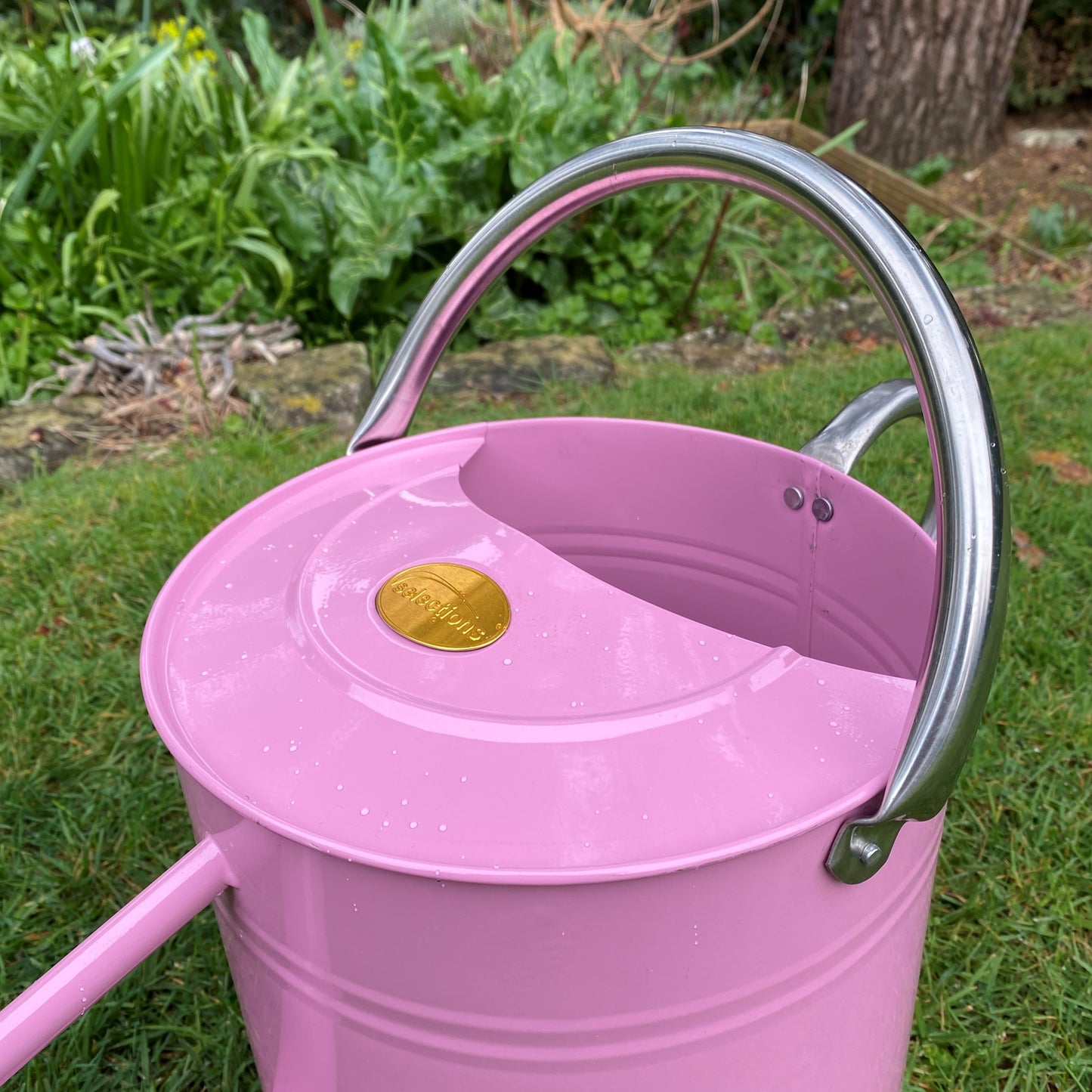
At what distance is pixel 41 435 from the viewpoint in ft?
8.13

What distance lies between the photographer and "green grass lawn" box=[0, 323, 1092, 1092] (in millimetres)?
1187

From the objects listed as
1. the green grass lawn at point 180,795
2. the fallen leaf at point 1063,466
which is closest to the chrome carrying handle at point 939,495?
the green grass lawn at point 180,795

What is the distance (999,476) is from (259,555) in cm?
67

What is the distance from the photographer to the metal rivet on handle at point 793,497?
108 cm

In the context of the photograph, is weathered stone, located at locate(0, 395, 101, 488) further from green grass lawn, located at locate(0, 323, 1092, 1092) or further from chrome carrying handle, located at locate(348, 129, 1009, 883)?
chrome carrying handle, located at locate(348, 129, 1009, 883)

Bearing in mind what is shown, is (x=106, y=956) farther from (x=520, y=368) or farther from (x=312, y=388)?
(x=520, y=368)

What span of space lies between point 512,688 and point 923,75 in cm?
415

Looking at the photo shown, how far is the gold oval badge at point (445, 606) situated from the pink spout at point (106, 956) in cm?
23

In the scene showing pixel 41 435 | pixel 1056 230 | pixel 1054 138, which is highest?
pixel 1054 138

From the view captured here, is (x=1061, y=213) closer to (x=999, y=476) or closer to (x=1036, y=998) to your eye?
(x=1036, y=998)

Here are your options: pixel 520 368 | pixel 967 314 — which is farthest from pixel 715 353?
pixel 967 314

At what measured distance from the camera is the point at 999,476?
0.63 m

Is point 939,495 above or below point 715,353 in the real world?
above

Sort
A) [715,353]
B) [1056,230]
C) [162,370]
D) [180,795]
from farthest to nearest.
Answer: [1056,230], [715,353], [162,370], [180,795]
